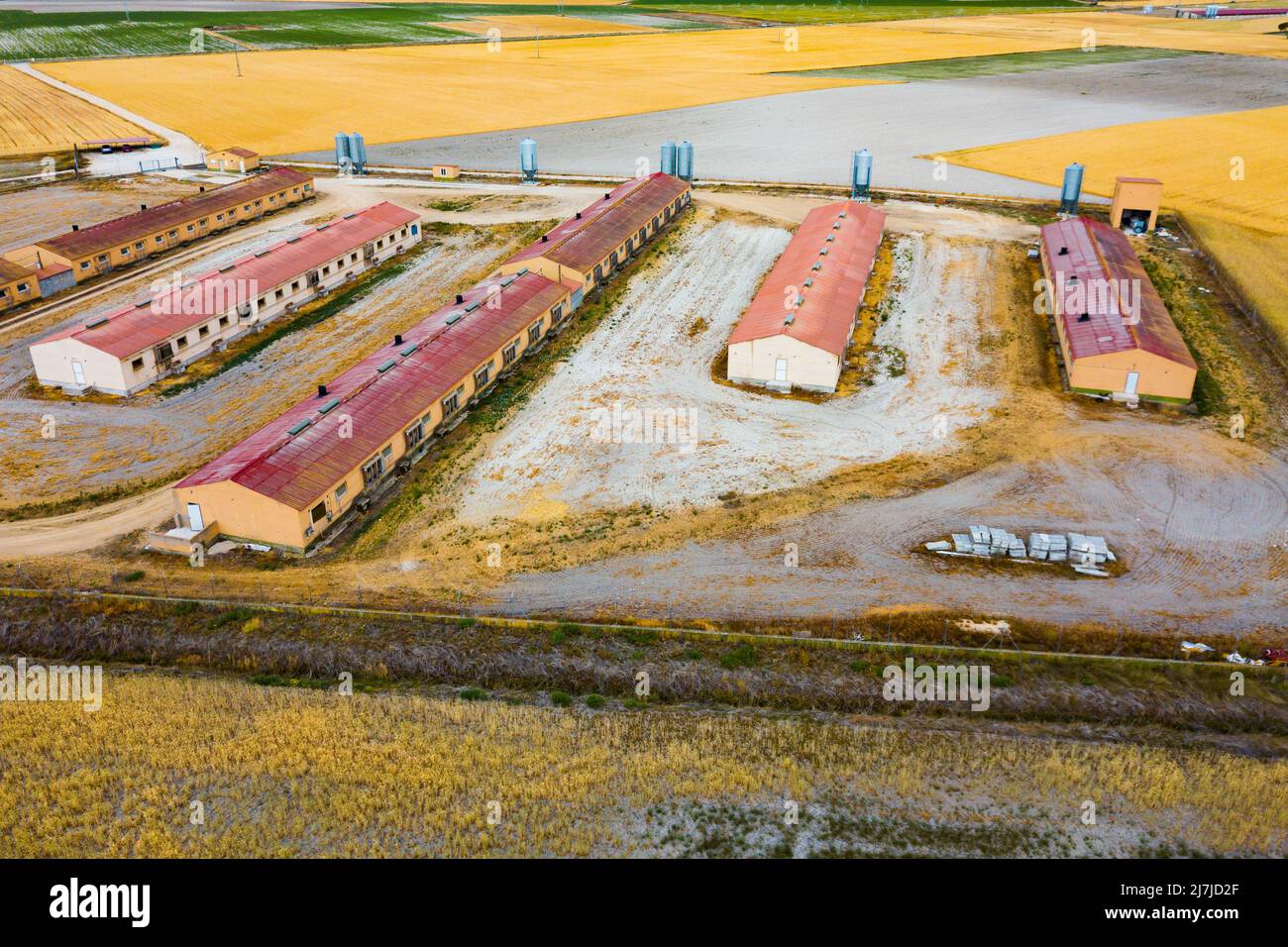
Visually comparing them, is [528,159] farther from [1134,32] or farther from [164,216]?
[1134,32]

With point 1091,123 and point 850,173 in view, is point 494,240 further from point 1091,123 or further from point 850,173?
point 1091,123

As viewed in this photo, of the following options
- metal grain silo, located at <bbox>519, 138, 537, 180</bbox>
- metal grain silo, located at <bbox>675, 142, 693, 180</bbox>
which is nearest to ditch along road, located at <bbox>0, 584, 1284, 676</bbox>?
metal grain silo, located at <bbox>675, 142, 693, 180</bbox>

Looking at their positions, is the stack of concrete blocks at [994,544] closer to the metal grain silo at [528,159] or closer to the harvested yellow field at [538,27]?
the metal grain silo at [528,159]

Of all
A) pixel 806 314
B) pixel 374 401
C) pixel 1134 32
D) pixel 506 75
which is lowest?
pixel 374 401

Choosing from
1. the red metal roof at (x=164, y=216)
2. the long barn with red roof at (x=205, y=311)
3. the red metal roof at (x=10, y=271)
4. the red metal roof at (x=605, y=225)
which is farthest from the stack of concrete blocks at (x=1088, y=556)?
the red metal roof at (x=164, y=216)

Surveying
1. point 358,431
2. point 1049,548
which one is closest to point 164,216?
point 358,431

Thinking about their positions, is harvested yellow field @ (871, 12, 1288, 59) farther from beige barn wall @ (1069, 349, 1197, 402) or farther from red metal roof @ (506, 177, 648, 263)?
beige barn wall @ (1069, 349, 1197, 402)

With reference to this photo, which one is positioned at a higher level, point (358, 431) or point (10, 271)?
point (10, 271)
